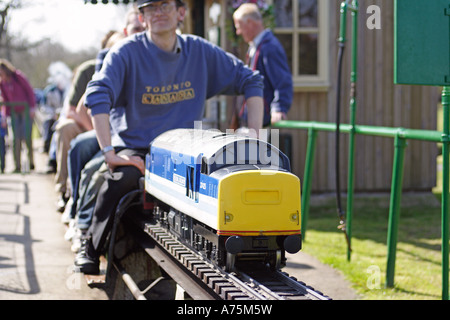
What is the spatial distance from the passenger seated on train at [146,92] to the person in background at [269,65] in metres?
2.37

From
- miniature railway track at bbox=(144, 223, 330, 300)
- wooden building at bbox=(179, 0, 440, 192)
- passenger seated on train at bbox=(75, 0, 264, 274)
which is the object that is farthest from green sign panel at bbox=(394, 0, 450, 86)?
wooden building at bbox=(179, 0, 440, 192)

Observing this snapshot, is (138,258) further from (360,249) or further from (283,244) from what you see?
(360,249)

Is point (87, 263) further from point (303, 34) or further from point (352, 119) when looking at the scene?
point (303, 34)

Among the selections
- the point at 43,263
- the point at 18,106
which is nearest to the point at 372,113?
the point at 43,263

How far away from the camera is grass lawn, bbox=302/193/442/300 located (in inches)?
220

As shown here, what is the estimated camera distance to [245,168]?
3.10m

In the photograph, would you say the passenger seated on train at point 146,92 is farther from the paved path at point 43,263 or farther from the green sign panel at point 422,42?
the green sign panel at point 422,42

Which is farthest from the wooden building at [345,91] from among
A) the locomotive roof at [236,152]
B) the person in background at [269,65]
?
the locomotive roof at [236,152]

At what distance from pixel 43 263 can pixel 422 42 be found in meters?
3.75

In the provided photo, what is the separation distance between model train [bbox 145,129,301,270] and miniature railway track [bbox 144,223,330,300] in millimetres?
46

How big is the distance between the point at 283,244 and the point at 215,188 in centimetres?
36

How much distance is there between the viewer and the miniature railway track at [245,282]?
9.38 feet

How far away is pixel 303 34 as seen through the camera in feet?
33.3
